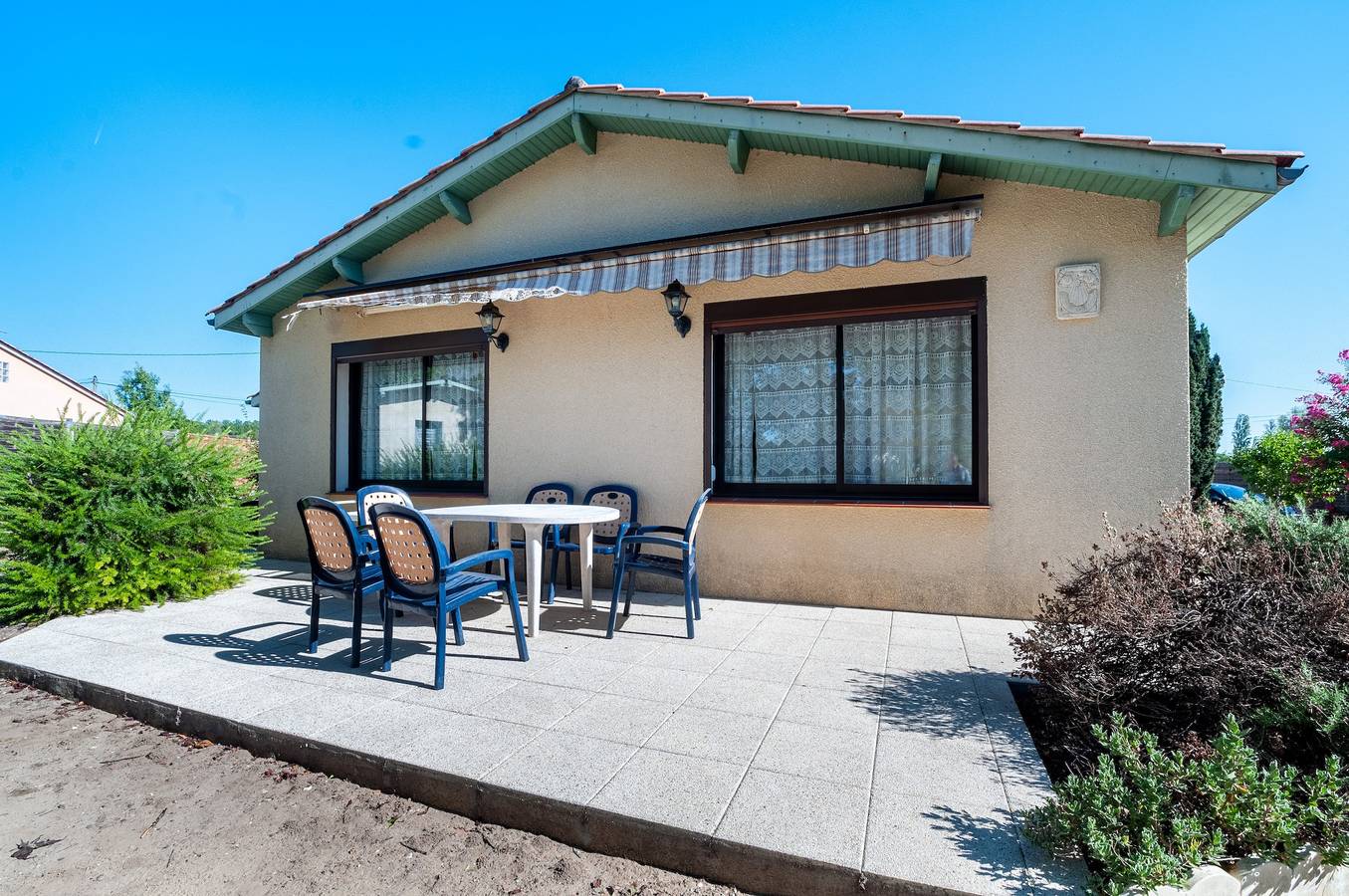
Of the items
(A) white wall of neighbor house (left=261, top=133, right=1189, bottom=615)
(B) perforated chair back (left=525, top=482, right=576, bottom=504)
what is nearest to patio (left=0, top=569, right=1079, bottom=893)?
(A) white wall of neighbor house (left=261, top=133, right=1189, bottom=615)

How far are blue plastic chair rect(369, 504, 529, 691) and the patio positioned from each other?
0.40 metres

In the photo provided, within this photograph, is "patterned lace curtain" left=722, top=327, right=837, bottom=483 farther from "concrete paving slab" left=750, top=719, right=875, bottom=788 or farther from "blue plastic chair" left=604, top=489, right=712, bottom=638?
"concrete paving slab" left=750, top=719, right=875, bottom=788

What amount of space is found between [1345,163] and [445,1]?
482 inches

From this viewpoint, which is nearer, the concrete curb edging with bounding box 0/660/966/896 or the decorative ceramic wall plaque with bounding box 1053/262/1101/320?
the concrete curb edging with bounding box 0/660/966/896

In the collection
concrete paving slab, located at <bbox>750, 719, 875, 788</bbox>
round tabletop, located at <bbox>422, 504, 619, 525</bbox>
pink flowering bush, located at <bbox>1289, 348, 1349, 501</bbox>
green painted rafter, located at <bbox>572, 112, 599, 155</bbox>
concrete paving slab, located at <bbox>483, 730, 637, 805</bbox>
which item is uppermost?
green painted rafter, located at <bbox>572, 112, 599, 155</bbox>

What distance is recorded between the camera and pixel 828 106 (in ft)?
17.6

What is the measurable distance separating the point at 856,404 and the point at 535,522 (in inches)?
136

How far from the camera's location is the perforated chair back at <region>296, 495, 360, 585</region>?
4285mm

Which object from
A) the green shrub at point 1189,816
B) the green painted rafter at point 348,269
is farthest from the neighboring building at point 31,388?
the green shrub at point 1189,816

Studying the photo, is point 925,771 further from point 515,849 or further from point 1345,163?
point 1345,163

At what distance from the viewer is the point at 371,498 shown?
6.03 meters

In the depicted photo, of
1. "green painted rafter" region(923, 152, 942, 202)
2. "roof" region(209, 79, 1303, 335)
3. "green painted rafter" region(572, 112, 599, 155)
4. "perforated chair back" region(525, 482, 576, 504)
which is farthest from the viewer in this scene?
"perforated chair back" region(525, 482, 576, 504)

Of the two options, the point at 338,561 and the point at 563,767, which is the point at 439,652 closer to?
the point at 338,561

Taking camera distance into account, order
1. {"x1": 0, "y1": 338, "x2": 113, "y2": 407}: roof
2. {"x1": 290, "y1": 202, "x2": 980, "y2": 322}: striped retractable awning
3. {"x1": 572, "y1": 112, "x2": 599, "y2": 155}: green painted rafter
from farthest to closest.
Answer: {"x1": 0, "y1": 338, "x2": 113, "y2": 407}: roof < {"x1": 572, "y1": 112, "x2": 599, "y2": 155}: green painted rafter < {"x1": 290, "y1": 202, "x2": 980, "y2": 322}: striped retractable awning
